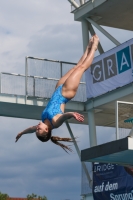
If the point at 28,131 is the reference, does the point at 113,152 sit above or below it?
below

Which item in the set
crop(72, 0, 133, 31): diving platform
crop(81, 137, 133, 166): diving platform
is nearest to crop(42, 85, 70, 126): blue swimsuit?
crop(81, 137, 133, 166): diving platform

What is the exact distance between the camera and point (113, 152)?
16078 mm

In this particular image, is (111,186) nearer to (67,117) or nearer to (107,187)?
(107,187)

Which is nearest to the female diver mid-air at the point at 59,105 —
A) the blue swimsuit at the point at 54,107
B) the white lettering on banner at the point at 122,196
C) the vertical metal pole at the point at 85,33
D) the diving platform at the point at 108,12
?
the blue swimsuit at the point at 54,107

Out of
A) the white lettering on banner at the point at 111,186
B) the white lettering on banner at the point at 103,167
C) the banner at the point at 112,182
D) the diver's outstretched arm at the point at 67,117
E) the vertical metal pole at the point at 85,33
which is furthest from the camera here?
the vertical metal pole at the point at 85,33

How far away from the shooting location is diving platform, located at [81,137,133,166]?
15.6 meters

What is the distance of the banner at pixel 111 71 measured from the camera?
20844 mm

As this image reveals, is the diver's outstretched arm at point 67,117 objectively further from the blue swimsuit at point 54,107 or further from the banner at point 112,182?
the banner at point 112,182

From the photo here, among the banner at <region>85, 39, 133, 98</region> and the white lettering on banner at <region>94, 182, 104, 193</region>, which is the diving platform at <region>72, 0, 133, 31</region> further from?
the white lettering on banner at <region>94, 182, 104, 193</region>

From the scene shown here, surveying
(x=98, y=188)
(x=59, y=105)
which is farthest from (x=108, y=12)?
(x=59, y=105)

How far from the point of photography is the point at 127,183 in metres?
19.4

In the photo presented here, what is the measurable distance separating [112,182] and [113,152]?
4191 millimetres

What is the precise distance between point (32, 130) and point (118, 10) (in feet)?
39.2

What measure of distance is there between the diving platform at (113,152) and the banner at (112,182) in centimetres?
107
